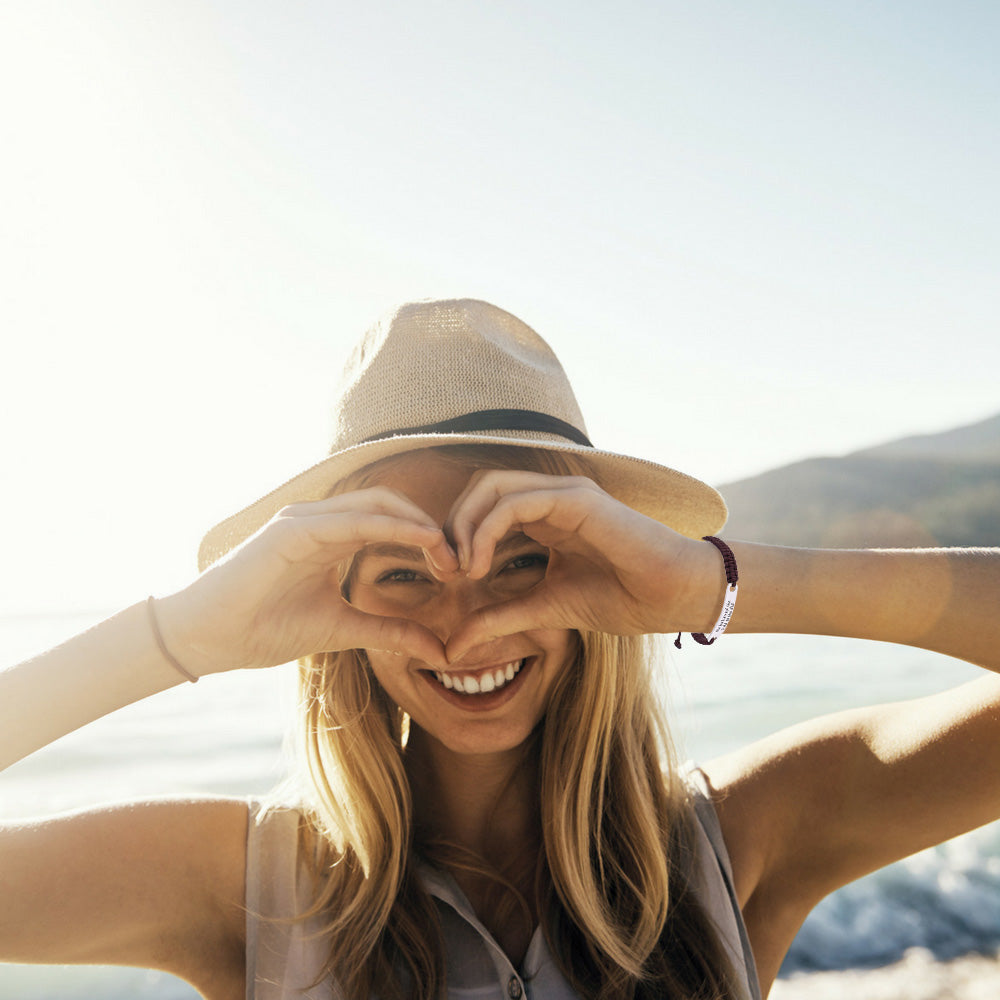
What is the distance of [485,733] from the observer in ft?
8.05

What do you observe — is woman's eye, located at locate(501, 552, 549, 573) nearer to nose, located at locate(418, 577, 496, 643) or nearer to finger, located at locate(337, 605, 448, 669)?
nose, located at locate(418, 577, 496, 643)

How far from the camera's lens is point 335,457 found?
207 centimetres

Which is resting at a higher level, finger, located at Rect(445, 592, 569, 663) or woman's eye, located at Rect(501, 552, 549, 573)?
woman's eye, located at Rect(501, 552, 549, 573)

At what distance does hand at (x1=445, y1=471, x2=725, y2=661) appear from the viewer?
1834 millimetres

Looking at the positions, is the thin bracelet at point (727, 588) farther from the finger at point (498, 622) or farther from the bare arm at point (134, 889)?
the bare arm at point (134, 889)

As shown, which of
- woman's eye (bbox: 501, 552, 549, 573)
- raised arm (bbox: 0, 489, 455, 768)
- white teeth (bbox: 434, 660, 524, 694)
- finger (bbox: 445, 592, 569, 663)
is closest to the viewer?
raised arm (bbox: 0, 489, 455, 768)

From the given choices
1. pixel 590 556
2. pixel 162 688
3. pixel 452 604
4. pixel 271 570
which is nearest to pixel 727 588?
pixel 590 556

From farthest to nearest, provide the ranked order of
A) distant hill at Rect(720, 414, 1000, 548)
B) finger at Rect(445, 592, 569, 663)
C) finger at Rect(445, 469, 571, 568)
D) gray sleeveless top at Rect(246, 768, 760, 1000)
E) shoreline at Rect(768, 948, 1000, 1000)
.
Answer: distant hill at Rect(720, 414, 1000, 548)
shoreline at Rect(768, 948, 1000, 1000)
gray sleeveless top at Rect(246, 768, 760, 1000)
finger at Rect(445, 592, 569, 663)
finger at Rect(445, 469, 571, 568)

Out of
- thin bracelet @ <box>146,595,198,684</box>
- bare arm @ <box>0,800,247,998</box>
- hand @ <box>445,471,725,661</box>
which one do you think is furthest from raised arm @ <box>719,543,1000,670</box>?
bare arm @ <box>0,800,247,998</box>

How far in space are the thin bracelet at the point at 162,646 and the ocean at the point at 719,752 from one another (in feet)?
3.29

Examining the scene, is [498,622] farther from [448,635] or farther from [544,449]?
[544,449]

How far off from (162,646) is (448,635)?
795 mm

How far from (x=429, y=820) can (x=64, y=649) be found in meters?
1.42

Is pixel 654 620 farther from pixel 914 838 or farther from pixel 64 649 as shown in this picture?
pixel 64 649
